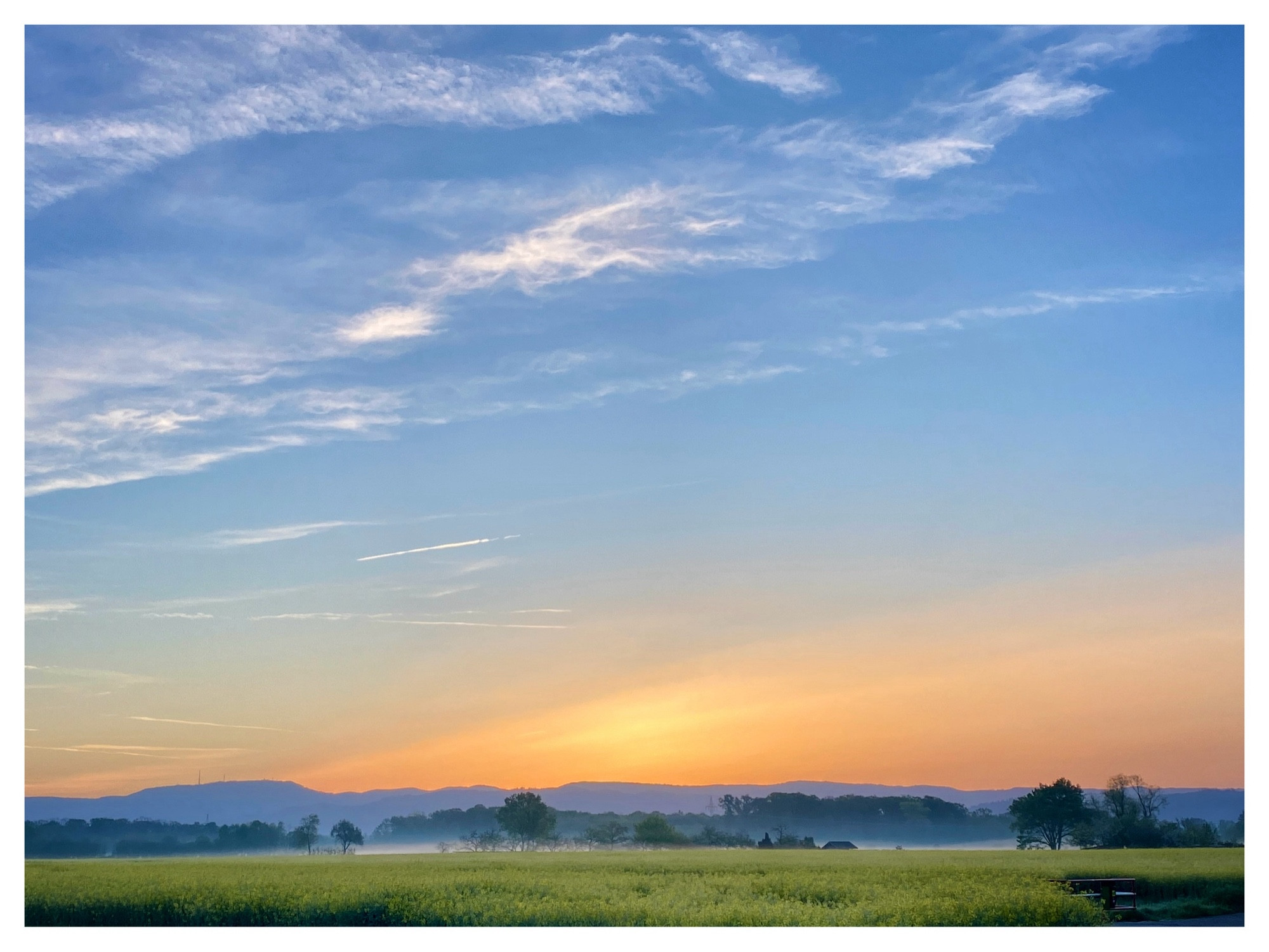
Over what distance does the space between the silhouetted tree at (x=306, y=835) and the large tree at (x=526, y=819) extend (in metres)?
6.55

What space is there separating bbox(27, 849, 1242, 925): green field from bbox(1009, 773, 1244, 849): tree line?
5019 millimetres

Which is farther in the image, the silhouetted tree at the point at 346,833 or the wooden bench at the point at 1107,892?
the silhouetted tree at the point at 346,833

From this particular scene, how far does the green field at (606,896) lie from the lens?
19641mm

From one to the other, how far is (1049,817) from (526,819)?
1996cm

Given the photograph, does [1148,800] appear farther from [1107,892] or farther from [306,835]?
[306,835]

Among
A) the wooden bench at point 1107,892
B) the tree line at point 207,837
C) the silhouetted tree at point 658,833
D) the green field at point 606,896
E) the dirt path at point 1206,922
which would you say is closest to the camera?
the green field at point 606,896

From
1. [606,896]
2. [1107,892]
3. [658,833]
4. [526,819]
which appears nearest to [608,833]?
[658,833]

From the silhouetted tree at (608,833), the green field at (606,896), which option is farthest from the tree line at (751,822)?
the green field at (606,896)

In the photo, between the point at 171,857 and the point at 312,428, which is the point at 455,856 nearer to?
the point at 171,857

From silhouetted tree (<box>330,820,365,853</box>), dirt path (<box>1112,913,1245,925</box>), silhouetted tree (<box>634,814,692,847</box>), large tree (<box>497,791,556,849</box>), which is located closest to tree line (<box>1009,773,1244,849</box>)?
dirt path (<box>1112,913,1245,925</box>)

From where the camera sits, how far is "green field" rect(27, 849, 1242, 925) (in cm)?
1964

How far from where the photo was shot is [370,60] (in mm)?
23109

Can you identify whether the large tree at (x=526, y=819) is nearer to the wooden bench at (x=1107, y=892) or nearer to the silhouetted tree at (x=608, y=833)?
the silhouetted tree at (x=608, y=833)

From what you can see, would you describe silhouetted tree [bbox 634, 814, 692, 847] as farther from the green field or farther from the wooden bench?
the wooden bench
